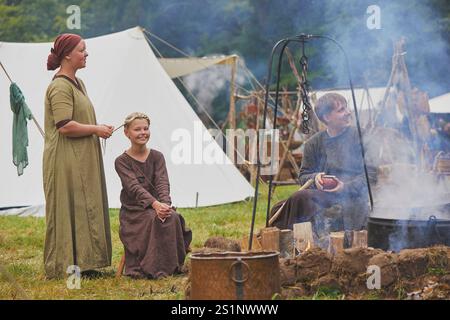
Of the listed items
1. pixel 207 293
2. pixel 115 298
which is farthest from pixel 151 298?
pixel 207 293

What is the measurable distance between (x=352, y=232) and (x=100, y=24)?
20548 mm

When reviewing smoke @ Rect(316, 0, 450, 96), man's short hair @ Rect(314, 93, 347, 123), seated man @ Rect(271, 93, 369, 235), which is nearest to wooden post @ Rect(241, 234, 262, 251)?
seated man @ Rect(271, 93, 369, 235)

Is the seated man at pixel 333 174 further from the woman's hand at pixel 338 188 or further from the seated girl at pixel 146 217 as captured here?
the seated girl at pixel 146 217

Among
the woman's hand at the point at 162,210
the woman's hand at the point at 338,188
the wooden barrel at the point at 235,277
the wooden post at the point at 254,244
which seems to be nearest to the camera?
the wooden barrel at the point at 235,277

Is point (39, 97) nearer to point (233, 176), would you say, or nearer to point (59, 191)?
point (233, 176)

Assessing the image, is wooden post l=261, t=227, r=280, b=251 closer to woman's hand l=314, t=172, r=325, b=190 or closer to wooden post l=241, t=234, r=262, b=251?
wooden post l=241, t=234, r=262, b=251

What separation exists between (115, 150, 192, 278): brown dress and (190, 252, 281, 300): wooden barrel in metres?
1.35

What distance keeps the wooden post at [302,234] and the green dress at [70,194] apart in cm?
124

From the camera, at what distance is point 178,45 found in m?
25.4

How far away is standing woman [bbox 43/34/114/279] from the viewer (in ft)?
15.9

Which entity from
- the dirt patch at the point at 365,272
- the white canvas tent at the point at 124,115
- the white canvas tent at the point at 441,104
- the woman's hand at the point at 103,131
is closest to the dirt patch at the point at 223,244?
the dirt patch at the point at 365,272

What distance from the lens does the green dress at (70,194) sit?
4.84 m

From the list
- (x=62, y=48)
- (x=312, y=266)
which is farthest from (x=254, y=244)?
(x=62, y=48)

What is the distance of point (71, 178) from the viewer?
4.89m
